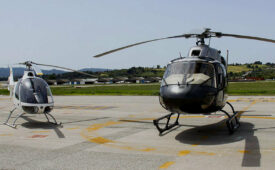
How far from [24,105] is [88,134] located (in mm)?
3580

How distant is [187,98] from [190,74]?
1.12 metres

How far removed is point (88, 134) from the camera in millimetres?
12109

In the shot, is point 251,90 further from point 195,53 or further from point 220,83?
point 220,83

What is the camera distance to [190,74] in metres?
9.91

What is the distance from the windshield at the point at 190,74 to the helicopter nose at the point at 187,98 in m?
0.27

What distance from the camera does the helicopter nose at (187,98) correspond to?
9164mm

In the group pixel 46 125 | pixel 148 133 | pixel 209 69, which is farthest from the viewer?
pixel 46 125

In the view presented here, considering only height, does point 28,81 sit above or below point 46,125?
above

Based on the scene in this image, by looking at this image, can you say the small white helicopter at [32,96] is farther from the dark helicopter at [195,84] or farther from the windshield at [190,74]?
the windshield at [190,74]

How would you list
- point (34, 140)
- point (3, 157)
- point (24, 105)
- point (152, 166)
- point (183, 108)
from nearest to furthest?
point (152, 166) → point (3, 157) → point (183, 108) → point (34, 140) → point (24, 105)

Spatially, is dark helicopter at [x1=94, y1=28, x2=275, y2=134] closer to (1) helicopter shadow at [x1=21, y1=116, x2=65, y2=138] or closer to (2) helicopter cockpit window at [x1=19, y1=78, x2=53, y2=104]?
(1) helicopter shadow at [x1=21, y1=116, x2=65, y2=138]

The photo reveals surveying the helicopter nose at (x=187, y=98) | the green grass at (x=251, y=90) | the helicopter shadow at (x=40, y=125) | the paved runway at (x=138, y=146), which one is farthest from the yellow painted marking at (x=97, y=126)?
the green grass at (x=251, y=90)

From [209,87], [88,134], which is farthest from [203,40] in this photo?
[88,134]

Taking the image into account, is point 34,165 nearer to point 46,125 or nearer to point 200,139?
point 200,139
